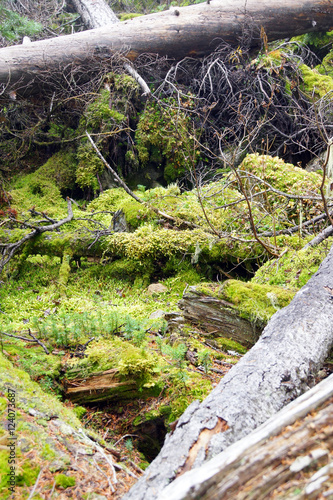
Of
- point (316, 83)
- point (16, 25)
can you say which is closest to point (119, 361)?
point (316, 83)

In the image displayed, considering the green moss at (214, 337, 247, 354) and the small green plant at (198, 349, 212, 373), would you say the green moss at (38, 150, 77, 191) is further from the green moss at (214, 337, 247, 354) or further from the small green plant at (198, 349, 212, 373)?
the small green plant at (198, 349, 212, 373)

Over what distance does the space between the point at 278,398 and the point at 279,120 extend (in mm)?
7844

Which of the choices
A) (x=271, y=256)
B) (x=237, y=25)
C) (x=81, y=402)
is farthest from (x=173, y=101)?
(x=81, y=402)

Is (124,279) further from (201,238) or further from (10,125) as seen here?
(10,125)

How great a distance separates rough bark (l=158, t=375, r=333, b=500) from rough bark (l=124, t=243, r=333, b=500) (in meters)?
0.23

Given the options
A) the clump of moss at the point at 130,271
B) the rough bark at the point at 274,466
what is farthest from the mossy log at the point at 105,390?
the clump of moss at the point at 130,271

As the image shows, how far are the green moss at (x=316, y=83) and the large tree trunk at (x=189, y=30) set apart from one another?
1.55m

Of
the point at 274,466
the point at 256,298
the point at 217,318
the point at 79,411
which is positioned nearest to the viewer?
the point at 274,466

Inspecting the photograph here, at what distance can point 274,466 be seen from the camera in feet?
4.32

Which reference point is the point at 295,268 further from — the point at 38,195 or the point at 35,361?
the point at 38,195

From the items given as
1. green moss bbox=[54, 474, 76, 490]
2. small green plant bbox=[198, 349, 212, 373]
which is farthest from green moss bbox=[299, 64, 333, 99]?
green moss bbox=[54, 474, 76, 490]

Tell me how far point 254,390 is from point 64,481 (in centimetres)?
114

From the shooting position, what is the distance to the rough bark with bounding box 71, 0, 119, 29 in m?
10.5

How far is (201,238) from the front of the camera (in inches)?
223
